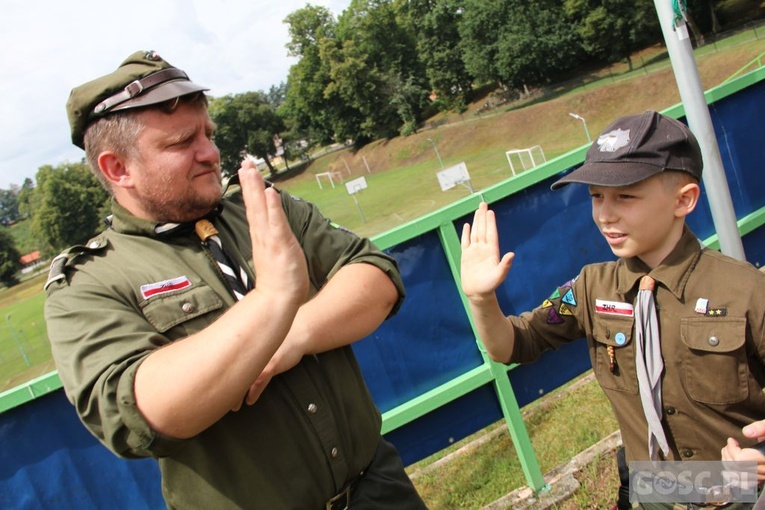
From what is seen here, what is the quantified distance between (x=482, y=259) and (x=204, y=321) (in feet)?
3.34

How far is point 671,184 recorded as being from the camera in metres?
2.26

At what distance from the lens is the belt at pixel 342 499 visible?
216cm

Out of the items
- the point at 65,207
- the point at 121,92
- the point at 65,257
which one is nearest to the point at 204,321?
the point at 65,257

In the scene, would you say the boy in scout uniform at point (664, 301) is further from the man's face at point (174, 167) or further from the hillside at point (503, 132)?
the hillside at point (503, 132)

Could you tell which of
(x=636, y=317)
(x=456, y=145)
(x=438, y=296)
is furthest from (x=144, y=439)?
(x=456, y=145)

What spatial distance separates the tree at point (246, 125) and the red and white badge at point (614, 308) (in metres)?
86.2

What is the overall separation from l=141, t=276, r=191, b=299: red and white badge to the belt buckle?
0.92 metres

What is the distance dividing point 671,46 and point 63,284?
3539 mm

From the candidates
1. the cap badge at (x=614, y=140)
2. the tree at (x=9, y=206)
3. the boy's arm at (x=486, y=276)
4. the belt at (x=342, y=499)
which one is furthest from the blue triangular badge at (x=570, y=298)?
the tree at (x=9, y=206)

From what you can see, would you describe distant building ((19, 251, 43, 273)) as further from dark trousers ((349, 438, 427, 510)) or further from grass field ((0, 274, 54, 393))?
dark trousers ((349, 438, 427, 510))

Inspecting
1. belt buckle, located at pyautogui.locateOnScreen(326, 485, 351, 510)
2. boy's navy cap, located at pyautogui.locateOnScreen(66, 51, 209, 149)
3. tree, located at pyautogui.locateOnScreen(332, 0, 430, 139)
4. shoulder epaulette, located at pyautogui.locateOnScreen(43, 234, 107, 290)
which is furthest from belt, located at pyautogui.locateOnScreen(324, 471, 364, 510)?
tree, located at pyautogui.locateOnScreen(332, 0, 430, 139)

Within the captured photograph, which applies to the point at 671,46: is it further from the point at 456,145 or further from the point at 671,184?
the point at 456,145

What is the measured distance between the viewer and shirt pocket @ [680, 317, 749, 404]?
212cm

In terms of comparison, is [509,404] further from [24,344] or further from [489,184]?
[24,344]
